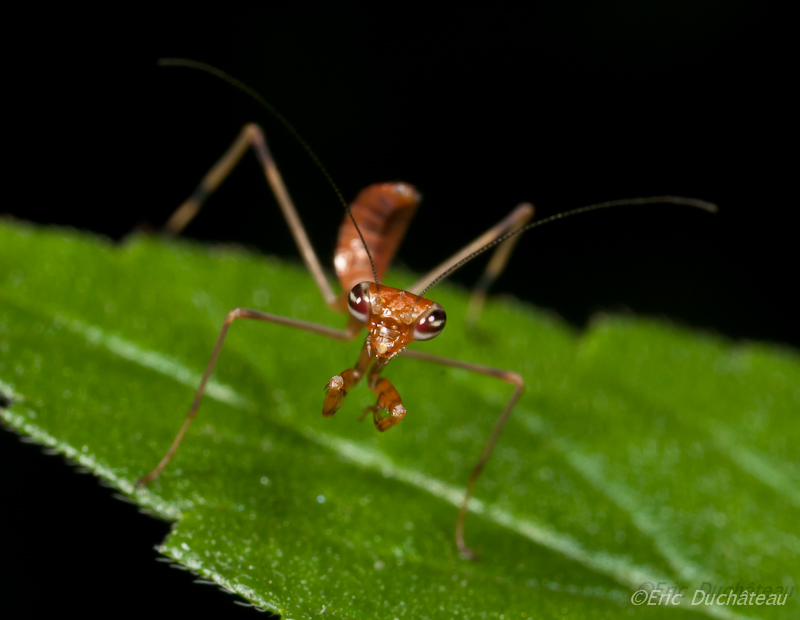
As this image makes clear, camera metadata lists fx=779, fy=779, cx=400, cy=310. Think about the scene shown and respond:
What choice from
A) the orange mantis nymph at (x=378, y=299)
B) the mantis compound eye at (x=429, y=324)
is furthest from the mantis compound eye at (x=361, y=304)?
the mantis compound eye at (x=429, y=324)

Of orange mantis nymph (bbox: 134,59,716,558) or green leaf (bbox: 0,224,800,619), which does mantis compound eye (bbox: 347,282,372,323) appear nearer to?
orange mantis nymph (bbox: 134,59,716,558)

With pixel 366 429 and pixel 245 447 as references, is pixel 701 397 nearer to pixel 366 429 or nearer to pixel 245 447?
pixel 366 429

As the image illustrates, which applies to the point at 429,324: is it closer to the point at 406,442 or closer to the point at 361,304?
the point at 361,304

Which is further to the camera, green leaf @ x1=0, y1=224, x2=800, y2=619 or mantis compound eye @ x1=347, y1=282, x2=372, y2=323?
mantis compound eye @ x1=347, y1=282, x2=372, y2=323

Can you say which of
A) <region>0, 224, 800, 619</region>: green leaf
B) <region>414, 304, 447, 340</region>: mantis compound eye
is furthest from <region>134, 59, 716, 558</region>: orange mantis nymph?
<region>0, 224, 800, 619</region>: green leaf

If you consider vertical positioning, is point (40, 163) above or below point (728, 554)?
above

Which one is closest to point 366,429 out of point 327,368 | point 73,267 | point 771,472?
point 327,368

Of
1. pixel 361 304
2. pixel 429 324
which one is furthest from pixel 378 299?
pixel 429 324
